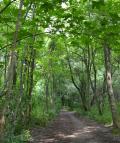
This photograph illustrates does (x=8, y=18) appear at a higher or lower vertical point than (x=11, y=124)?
higher

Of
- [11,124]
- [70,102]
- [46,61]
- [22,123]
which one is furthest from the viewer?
[70,102]

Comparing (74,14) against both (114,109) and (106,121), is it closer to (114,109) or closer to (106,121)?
(114,109)

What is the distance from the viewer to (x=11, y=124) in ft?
41.3

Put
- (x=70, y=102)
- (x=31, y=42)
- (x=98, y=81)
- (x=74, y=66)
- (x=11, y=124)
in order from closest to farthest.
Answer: (x=31, y=42)
(x=11, y=124)
(x=74, y=66)
(x=98, y=81)
(x=70, y=102)

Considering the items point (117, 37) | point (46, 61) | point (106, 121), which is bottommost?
point (106, 121)

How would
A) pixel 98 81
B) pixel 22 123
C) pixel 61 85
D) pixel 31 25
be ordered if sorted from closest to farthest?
pixel 31 25 → pixel 22 123 → pixel 98 81 → pixel 61 85

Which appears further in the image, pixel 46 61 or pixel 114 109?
pixel 46 61

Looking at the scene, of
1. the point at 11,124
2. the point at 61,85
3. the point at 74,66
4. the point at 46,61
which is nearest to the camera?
the point at 11,124

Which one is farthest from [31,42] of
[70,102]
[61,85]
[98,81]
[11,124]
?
[70,102]

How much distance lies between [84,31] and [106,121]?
51.3 ft

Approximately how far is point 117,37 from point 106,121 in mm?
15706

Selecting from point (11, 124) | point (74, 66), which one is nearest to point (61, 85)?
point (74, 66)

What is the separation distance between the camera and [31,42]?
11195 millimetres

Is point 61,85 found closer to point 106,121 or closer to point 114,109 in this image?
point 106,121
